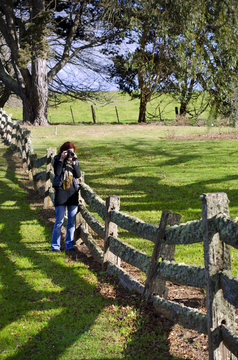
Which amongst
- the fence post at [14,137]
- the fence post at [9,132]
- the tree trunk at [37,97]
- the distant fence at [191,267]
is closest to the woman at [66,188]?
the distant fence at [191,267]

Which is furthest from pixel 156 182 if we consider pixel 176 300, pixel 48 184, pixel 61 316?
pixel 61 316

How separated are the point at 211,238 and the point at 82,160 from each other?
1447cm

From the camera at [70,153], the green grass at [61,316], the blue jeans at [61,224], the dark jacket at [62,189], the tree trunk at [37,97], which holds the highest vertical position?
the tree trunk at [37,97]

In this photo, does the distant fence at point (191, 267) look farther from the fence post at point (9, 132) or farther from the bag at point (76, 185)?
the fence post at point (9, 132)

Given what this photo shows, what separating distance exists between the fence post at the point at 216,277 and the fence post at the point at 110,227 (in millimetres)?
2730

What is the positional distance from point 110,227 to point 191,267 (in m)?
2.31

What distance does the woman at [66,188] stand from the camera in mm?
7738

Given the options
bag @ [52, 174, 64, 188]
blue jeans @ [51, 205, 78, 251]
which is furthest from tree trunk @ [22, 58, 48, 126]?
blue jeans @ [51, 205, 78, 251]

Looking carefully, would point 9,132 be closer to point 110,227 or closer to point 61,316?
point 110,227

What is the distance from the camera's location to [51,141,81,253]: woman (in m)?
7.74

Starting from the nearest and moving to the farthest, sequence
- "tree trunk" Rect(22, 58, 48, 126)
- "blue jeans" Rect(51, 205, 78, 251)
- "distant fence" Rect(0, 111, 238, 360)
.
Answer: "distant fence" Rect(0, 111, 238, 360), "blue jeans" Rect(51, 205, 78, 251), "tree trunk" Rect(22, 58, 48, 126)

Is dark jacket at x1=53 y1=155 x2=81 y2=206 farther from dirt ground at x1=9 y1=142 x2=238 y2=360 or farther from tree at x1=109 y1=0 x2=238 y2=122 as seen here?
tree at x1=109 y1=0 x2=238 y2=122

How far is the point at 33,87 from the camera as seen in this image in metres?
29.9

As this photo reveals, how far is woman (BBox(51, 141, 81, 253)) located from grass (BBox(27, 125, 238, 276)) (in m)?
1.35
